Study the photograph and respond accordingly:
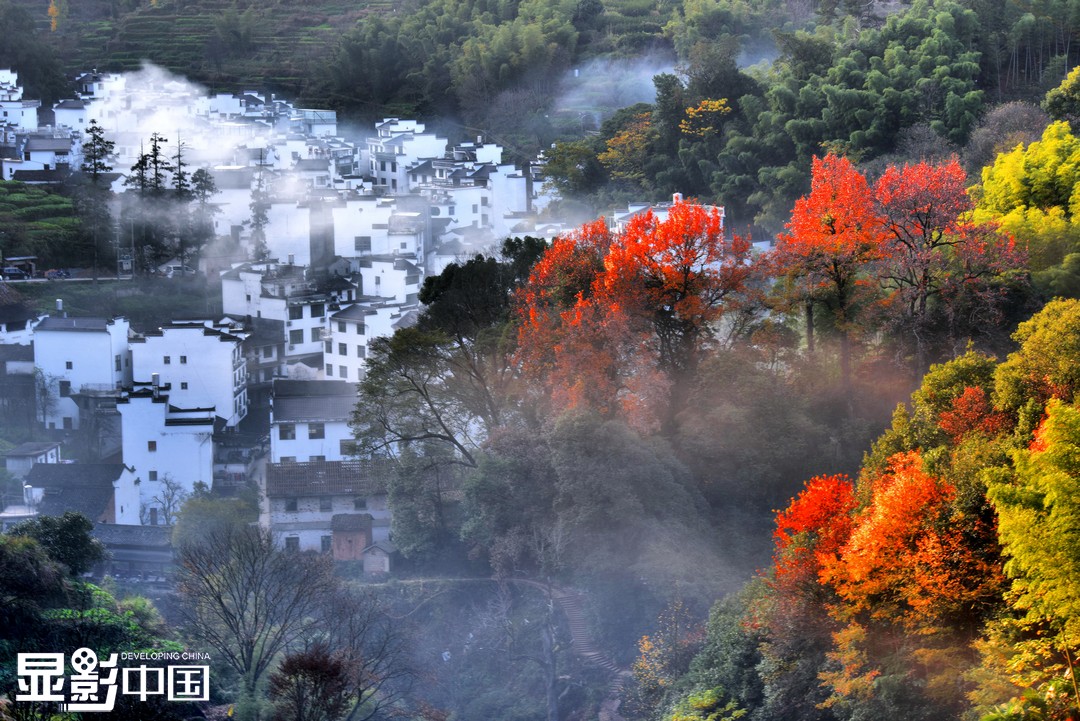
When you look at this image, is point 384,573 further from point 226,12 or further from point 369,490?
point 226,12

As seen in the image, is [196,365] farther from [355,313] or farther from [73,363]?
[355,313]

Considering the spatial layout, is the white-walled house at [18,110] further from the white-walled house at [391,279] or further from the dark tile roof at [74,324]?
the white-walled house at [391,279]

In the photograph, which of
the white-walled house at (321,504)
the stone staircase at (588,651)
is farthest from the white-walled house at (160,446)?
the stone staircase at (588,651)

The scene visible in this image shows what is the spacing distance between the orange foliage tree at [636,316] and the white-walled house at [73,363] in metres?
7.26

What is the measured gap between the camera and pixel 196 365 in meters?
15.7

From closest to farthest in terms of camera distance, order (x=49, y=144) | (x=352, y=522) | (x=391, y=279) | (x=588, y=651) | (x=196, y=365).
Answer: (x=588, y=651), (x=352, y=522), (x=196, y=365), (x=391, y=279), (x=49, y=144)

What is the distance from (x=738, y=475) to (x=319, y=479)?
4.42m

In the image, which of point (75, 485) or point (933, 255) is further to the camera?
point (75, 485)

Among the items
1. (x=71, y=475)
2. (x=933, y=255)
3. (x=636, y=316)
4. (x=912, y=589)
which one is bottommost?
(x=912, y=589)

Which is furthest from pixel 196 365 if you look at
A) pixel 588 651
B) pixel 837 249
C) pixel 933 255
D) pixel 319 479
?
pixel 933 255

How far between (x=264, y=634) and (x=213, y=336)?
274 inches

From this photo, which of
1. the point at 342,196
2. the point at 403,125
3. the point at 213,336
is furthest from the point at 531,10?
the point at 213,336

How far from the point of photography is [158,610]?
10.3 meters

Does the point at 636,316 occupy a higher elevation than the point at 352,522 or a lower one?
higher
